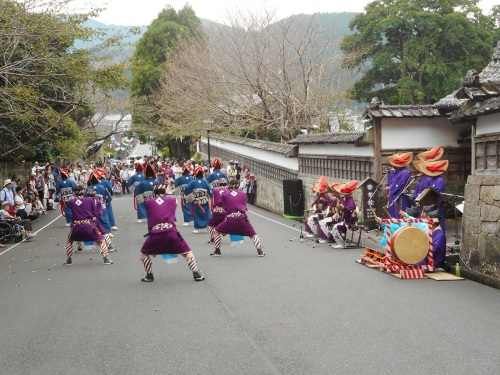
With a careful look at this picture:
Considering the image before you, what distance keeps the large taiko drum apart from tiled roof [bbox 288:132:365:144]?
668 centimetres

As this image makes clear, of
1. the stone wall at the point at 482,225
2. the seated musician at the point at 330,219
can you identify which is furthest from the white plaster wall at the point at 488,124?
the seated musician at the point at 330,219

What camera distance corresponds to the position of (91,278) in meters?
11.3

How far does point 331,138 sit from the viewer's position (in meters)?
20.1

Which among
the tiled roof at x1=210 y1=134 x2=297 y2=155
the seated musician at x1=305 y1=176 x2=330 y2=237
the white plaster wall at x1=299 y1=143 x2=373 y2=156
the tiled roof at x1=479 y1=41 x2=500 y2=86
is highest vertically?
the tiled roof at x1=479 y1=41 x2=500 y2=86

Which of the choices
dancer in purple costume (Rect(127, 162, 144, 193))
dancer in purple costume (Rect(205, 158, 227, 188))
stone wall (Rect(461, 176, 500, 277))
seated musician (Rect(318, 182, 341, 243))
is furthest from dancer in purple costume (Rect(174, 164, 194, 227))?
stone wall (Rect(461, 176, 500, 277))

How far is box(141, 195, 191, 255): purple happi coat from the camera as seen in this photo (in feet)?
35.0

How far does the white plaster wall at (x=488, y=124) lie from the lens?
35.0ft

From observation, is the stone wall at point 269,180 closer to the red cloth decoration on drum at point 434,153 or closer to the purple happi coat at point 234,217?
the red cloth decoration on drum at point 434,153

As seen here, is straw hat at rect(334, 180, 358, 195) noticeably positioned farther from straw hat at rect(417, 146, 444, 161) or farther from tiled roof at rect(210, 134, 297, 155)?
tiled roof at rect(210, 134, 297, 155)

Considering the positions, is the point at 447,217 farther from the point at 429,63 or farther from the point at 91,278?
the point at 429,63

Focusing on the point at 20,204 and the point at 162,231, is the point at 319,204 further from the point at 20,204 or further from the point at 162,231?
the point at 20,204

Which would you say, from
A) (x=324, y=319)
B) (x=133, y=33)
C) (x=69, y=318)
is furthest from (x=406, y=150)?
(x=69, y=318)

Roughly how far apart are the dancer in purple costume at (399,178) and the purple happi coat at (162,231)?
631 cm

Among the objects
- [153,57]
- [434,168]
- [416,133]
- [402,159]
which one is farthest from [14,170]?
[153,57]
